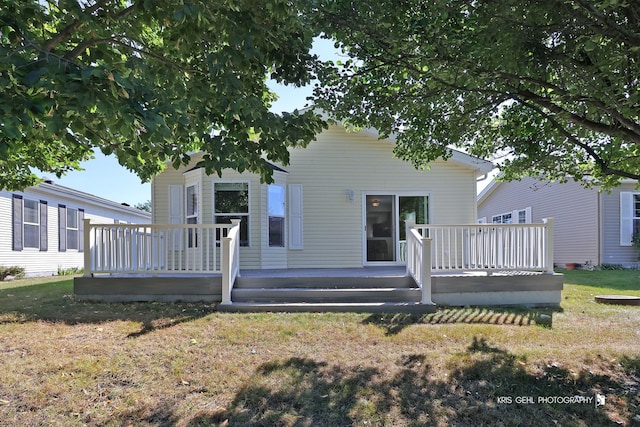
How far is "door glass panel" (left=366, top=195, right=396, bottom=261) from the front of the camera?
35.2 ft

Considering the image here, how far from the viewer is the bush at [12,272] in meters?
12.4

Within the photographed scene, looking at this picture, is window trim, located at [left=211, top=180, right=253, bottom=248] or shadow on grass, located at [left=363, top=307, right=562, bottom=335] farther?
window trim, located at [left=211, top=180, right=253, bottom=248]

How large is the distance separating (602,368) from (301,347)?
323 cm

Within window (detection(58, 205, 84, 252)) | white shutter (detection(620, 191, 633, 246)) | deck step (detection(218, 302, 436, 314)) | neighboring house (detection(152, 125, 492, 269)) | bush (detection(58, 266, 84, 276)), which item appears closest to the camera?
deck step (detection(218, 302, 436, 314))

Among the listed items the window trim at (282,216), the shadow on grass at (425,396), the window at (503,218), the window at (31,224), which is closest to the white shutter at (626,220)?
the window at (503,218)

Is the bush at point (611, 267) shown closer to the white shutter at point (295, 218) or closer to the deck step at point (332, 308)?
the deck step at point (332, 308)

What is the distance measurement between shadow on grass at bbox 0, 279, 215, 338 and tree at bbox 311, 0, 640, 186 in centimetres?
388

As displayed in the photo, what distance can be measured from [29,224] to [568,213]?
2018 centimetres

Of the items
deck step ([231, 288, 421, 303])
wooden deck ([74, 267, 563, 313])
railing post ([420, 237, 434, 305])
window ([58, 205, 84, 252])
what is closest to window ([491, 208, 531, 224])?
wooden deck ([74, 267, 563, 313])

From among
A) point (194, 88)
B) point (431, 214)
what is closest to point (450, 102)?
point (194, 88)

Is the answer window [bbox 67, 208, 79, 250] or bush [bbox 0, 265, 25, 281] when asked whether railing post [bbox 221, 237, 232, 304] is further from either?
window [bbox 67, 208, 79, 250]

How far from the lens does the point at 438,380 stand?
3.78m

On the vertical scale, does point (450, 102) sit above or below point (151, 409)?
above

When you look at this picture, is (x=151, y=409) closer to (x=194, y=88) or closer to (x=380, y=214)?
(x=194, y=88)
